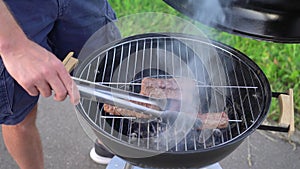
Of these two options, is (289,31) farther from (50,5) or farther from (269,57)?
(269,57)

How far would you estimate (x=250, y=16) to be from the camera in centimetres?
113

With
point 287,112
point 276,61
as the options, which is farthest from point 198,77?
point 276,61

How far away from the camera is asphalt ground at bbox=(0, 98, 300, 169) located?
2373 mm

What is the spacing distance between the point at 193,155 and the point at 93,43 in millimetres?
983

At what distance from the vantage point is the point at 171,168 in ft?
4.58

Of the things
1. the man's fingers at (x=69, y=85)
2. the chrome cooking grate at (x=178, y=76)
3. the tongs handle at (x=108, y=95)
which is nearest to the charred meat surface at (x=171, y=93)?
the chrome cooking grate at (x=178, y=76)

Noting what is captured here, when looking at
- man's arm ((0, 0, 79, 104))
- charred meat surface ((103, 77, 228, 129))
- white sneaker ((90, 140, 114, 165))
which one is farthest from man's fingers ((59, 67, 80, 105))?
white sneaker ((90, 140, 114, 165))

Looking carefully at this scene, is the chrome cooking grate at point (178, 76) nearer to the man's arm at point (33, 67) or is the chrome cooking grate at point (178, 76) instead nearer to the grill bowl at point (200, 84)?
the grill bowl at point (200, 84)

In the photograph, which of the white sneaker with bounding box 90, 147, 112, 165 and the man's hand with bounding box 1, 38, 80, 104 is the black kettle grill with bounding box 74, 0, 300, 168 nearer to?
the man's hand with bounding box 1, 38, 80, 104

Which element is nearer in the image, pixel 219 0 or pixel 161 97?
pixel 219 0

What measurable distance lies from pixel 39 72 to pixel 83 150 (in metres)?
1.29

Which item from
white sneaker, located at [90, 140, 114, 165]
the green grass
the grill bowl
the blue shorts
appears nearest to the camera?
the grill bowl

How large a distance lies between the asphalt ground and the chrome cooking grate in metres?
0.81

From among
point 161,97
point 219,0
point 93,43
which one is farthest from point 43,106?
point 219,0
